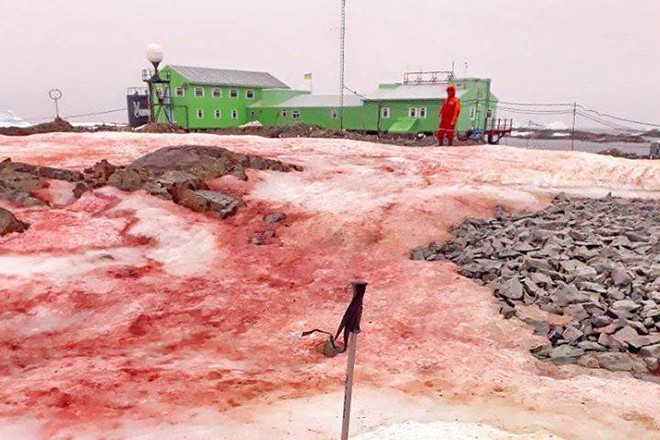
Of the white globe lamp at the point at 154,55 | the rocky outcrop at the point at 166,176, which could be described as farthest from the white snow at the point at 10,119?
the rocky outcrop at the point at 166,176

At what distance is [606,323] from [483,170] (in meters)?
9.94

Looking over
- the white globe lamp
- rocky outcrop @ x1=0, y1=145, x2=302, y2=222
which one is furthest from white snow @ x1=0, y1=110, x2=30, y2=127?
rocky outcrop @ x1=0, y1=145, x2=302, y2=222

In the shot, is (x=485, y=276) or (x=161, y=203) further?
(x=161, y=203)

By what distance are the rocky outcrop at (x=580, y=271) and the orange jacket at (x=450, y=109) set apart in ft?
34.8

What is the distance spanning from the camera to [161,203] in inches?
471

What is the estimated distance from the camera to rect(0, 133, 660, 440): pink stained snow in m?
4.71

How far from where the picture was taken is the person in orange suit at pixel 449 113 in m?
21.3

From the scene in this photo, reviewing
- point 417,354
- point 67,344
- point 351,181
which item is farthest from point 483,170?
point 67,344

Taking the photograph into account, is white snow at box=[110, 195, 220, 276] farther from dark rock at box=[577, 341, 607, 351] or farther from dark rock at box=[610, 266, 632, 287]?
dark rock at box=[610, 266, 632, 287]

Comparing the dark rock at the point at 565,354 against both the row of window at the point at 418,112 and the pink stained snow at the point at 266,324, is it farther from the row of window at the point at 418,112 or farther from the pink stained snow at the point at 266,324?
the row of window at the point at 418,112

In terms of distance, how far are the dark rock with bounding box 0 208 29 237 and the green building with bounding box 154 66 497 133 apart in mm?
33185

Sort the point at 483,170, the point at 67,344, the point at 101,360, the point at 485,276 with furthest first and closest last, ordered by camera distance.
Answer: the point at 483,170 → the point at 485,276 → the point at 67,344 → the point at 101,360

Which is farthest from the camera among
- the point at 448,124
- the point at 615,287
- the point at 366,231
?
the point at 448,124

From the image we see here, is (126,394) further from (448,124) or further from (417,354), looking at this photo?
(448,124)
